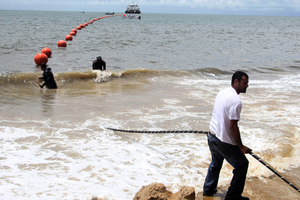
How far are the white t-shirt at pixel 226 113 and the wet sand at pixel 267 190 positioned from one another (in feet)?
3.41

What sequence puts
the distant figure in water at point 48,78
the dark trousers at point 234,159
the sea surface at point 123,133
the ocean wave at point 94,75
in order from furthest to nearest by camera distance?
the ocean wave at point 94,75, the distant figure in water at point 48,78, the sea surface at point 123,133, the dark trousers at point 234,159

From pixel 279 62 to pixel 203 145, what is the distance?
16.6 metres

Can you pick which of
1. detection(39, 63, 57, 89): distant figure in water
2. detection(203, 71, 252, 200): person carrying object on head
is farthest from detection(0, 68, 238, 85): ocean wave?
detection(203, 71, 252, 200): person carrying object on head

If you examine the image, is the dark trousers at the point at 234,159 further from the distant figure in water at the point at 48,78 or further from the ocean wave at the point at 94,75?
the ocean wave at the point at 94,75

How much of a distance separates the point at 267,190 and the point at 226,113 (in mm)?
1658

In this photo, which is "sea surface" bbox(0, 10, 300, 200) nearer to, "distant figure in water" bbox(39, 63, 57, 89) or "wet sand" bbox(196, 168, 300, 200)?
"wet sand" bbox(196, 168, 300, 200)

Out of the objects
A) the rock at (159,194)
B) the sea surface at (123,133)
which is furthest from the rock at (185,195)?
the sea surface at (123,133)

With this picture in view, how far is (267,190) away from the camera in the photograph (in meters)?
4.16

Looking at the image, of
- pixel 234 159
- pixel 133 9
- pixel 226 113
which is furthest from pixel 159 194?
pixel 133 9

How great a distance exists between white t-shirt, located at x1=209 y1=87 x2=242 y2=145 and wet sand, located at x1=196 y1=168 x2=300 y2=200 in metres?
1.04

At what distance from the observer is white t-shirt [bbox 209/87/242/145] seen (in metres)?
3.24

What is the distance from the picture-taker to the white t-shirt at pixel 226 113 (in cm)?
324

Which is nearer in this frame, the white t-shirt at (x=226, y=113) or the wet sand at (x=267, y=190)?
the white t-shirt at (x=226, y=113)

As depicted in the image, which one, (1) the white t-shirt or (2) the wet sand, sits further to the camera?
(2) the wet sand
